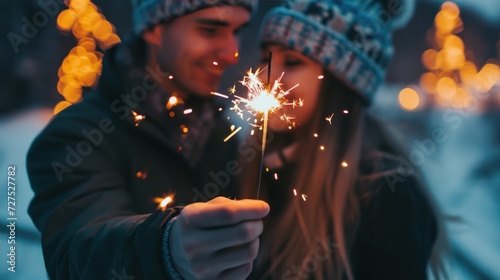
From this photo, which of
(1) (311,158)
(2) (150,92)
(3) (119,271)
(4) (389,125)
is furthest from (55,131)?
(4) (389,125)

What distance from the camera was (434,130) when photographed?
119 centimetres

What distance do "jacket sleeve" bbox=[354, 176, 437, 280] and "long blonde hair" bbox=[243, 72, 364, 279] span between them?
4 cm

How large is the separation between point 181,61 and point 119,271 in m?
0.52

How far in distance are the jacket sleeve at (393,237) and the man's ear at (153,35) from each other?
2.00ft

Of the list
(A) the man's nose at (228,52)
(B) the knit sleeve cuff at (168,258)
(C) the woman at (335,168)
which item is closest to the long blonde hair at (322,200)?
(C) the woman at (335,168)

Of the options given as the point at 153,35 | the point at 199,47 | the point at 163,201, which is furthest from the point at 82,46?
the point at 163,201

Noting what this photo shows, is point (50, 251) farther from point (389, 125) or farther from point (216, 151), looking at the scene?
point (389, 125)

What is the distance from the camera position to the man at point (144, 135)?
95cm

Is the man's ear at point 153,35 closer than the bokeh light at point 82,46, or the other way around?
the man's ear at point 153,35

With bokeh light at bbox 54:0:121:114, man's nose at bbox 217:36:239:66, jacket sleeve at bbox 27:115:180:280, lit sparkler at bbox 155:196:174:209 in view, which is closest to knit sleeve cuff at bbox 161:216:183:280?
jacket sleeve at bbox 27:115:180:280

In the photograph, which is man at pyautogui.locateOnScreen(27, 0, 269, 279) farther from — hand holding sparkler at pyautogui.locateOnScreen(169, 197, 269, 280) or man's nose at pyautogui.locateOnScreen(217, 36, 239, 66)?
hand holding sparkler at pyautogui.locateOnScreen(169, 197, 269, 280)

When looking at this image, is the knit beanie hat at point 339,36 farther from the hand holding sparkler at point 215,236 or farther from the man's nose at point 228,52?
the hand holding sparkler at point 215,236

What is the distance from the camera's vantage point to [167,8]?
1034 millimetres

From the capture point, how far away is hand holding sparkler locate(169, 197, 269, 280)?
0.59 m
